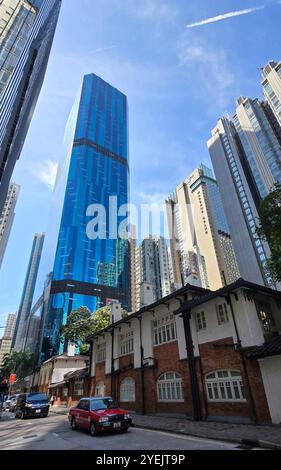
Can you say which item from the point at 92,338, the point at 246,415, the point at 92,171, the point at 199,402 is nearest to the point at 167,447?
the point at 246,415

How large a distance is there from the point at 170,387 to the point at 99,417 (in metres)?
7.50

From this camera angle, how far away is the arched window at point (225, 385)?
13419 millimetres

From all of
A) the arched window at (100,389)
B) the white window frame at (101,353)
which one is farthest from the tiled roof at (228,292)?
the arched window at (100,389)

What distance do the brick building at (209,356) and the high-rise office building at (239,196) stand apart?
70398 mm

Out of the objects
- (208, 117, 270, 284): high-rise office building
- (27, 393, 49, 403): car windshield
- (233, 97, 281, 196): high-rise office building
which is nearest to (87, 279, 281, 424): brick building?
(27, 393, 49, 403): car windshield

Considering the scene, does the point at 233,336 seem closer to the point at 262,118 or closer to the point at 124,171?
the point at 262,118

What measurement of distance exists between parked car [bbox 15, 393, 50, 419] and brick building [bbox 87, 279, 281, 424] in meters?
6.11

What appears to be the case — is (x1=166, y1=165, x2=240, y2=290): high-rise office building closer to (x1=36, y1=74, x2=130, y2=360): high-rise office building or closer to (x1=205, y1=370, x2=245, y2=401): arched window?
(x1=36, y1=74, x2=130, y2=360): high-rise office building

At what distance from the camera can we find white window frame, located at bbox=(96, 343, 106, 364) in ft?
88.3

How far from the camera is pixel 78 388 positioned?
31.7 meters

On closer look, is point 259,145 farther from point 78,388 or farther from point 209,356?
point 209,356

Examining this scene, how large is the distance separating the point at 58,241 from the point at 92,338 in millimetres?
58899

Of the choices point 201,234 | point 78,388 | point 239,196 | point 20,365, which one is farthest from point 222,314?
point 201,234

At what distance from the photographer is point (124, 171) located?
114375 mm
